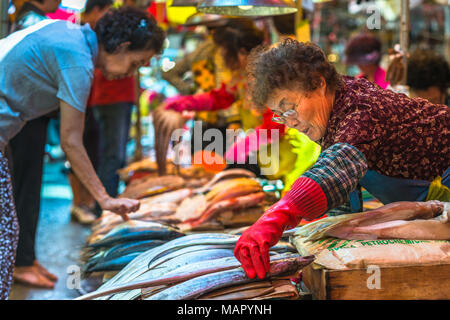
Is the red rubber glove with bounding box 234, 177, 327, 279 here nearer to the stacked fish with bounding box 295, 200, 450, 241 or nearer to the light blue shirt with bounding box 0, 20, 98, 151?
the stacked fish with bounding box 295, 200, 450, 241

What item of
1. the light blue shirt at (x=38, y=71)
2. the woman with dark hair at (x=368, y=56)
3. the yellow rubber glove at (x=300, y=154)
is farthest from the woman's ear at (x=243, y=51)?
the light blue shirt at (x=38, y=71)

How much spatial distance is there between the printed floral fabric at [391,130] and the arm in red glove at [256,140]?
130 cm

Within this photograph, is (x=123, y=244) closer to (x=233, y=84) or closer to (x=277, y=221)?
(x=277, y=221)

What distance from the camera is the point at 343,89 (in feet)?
5.72

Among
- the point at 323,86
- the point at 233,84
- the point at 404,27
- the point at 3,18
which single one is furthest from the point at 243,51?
the point at 323,86

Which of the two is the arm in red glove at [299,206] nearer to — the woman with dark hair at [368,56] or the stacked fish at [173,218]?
A: the stacked fish at [173,218]

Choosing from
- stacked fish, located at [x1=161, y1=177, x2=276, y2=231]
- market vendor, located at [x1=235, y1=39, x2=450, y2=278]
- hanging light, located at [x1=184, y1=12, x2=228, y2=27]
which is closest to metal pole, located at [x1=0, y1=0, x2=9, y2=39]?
stacked fish, located at [x1=161, y1=177, x2=276, y2=231]

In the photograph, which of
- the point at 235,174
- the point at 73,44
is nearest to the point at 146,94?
the point at 235,174

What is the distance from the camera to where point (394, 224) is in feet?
5.66

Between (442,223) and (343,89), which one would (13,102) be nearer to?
(343,89)

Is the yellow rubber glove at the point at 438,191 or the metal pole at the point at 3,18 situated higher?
the metal pole at the point at 3,18

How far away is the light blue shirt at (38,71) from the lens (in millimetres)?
2180

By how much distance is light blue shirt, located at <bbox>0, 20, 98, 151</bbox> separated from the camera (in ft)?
7.15
